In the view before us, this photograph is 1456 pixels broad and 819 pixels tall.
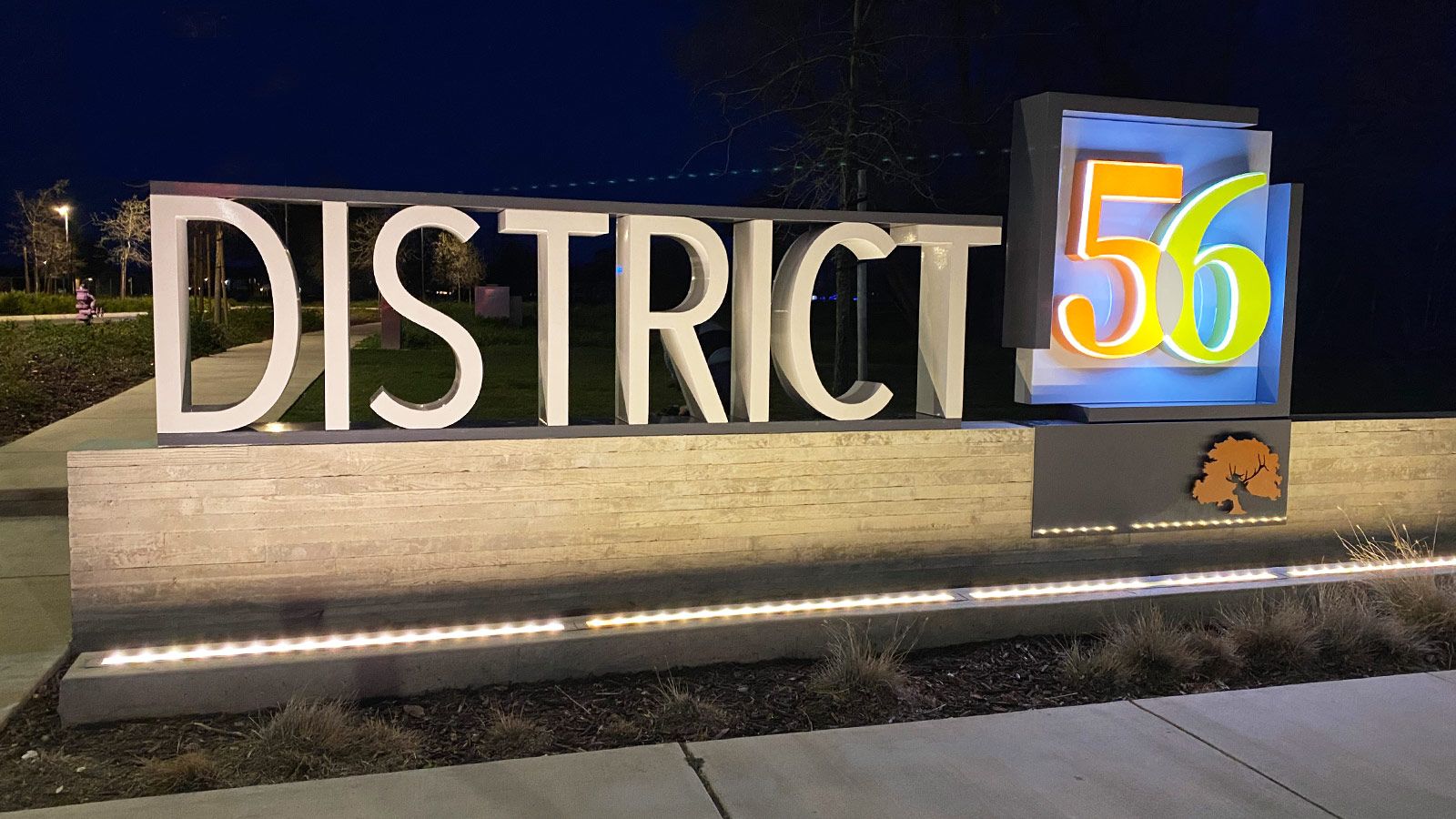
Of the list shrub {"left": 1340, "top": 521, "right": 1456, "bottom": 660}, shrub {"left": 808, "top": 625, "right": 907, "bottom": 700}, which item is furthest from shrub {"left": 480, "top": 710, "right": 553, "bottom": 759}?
shrub {"left": 1340, "top": 521, "right": 1456, "bottom": 660}

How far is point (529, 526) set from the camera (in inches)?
238

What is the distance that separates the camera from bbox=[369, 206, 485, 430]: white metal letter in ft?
18.5

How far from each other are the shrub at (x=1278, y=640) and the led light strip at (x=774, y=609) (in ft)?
4.79

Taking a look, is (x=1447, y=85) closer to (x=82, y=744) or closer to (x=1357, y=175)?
(x=1357, y=175)

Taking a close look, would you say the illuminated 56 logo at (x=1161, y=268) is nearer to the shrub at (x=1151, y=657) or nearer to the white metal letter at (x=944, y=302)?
the white metal letter at (x=944, y=302)

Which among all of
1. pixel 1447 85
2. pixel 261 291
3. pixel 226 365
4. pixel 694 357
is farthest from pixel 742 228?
Answer: pixel 261 291

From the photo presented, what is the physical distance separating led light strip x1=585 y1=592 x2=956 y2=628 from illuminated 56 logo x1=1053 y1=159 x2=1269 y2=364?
2.05 m

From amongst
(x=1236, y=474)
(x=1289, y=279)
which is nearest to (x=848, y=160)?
(x=1289, y=279)

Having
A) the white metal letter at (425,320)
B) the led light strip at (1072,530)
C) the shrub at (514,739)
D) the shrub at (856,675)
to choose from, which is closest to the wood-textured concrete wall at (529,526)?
the led light strip at (1072,530)

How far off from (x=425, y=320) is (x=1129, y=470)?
4.45m

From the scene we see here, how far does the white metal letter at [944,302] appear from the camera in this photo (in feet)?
21.9

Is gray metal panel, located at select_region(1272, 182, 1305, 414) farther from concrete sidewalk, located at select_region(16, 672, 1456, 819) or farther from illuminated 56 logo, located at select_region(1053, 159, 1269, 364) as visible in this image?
concrete sidewalk, located at select_region(16, 672, 1456, 819)

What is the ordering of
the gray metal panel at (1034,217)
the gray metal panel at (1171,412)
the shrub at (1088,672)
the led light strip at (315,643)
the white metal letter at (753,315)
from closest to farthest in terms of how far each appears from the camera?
1. the led light strip at (315,643)
2. the shrub at (1088,672)
3. the white metal letter at (753,315)
4. the gray metal panel at (1034,217)
5. the gray metal panel at (1171,412)

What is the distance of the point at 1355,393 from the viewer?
64.9 feet
